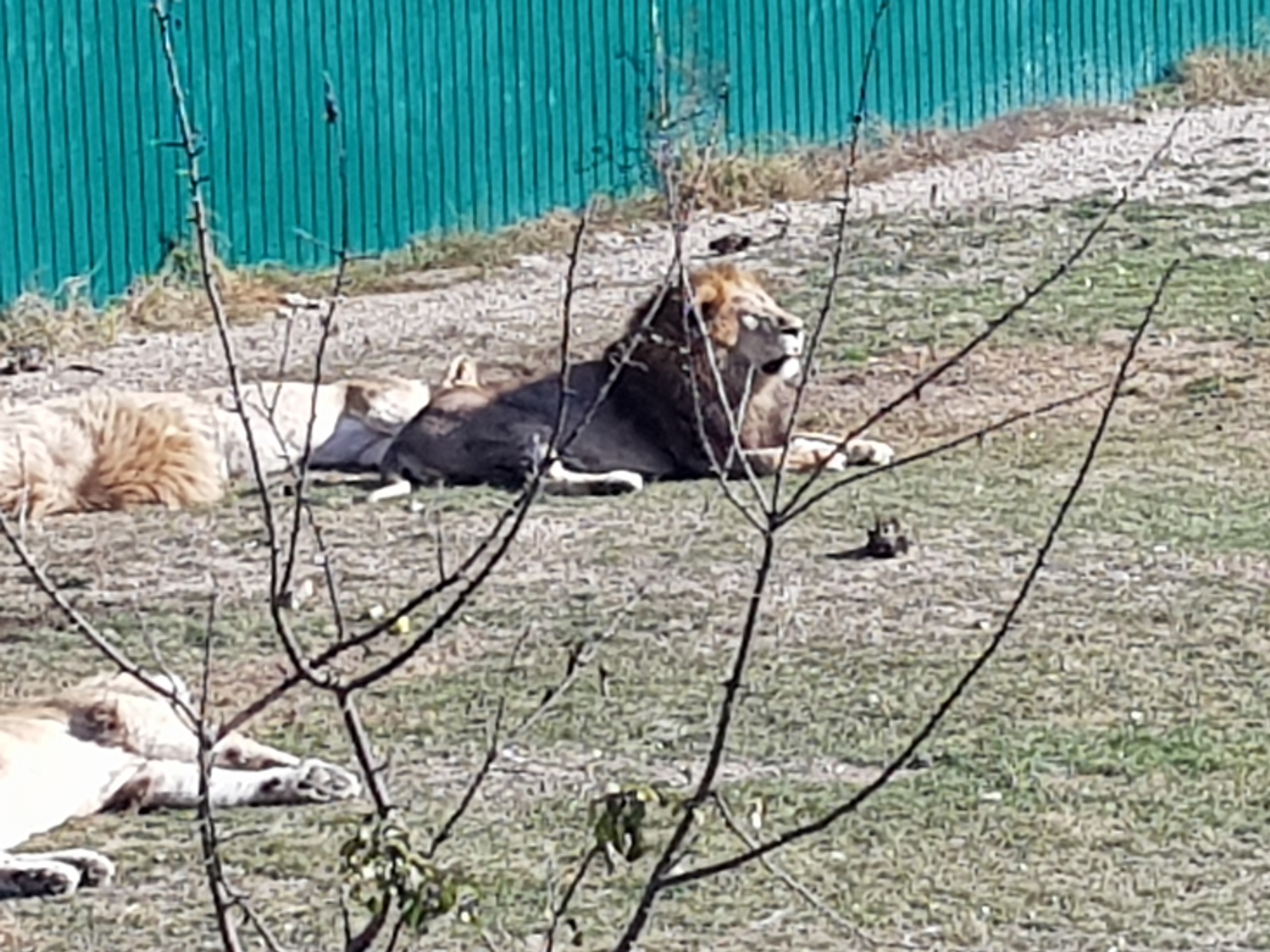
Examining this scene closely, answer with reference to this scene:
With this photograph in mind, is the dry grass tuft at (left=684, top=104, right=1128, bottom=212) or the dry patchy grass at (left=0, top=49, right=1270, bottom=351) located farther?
the dry grass tuft at (left=684, top=104, right=1128, bottom=212)

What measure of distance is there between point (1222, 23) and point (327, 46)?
6.05m

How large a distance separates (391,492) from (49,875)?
4.44m

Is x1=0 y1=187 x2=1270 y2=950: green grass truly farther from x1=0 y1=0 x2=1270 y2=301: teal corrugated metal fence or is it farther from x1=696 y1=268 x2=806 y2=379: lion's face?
x1=0 y1=0 x2=1270 y2=301: teal corrugated metal fence

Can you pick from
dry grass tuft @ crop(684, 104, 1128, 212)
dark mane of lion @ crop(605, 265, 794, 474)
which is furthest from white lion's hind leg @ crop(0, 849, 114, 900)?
dry grass tuft @ crop(684, 104, 1128, 212)

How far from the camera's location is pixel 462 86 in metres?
15.6

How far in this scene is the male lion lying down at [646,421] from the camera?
10500 mm

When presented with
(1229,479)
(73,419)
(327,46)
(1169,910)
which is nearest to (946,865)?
(1169,910)

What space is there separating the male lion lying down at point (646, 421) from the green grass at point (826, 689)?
265 mm

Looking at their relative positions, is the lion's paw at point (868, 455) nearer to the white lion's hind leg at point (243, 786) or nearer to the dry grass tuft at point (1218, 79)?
the white lion's hind leg at point (243, 786)

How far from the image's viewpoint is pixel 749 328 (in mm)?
10547

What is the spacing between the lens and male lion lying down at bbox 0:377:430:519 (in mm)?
10305

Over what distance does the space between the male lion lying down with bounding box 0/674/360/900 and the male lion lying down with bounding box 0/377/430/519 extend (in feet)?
10.5

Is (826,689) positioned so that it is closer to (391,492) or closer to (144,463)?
(391,492)

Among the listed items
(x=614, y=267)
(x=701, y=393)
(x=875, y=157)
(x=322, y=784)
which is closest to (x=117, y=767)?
(x=322, y=784)
